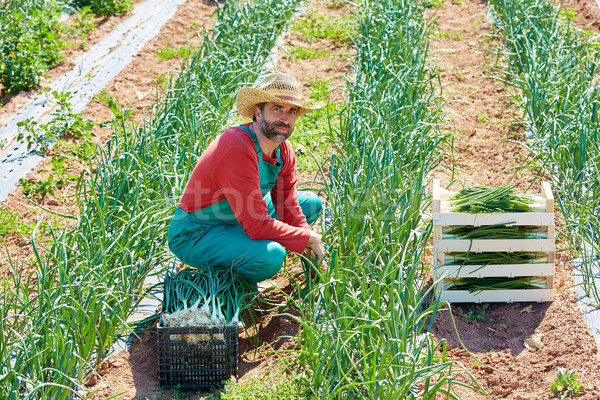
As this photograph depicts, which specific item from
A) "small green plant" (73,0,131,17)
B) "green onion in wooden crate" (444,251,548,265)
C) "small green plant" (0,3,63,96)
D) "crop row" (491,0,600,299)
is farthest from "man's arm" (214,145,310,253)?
"small green plant" (73,0,131,17)

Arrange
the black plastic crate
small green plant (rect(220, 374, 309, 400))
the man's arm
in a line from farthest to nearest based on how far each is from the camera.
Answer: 1. the man's arm
2. the black plastic crate
3. small green plant (rect(220, 374, 309, 400))

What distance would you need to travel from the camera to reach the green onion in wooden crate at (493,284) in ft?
10.8

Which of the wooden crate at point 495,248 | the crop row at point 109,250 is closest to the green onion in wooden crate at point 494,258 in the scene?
the wooden crate at point 495,248

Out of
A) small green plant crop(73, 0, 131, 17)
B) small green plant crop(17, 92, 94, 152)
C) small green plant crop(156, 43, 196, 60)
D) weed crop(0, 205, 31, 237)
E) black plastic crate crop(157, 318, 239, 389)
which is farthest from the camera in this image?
small green plant crop(73, 0, 131, 17)

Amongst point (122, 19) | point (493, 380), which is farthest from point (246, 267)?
point (122, 19)

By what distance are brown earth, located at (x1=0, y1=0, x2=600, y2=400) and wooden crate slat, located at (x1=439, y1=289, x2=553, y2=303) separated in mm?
42

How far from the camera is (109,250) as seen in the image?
3.10 m

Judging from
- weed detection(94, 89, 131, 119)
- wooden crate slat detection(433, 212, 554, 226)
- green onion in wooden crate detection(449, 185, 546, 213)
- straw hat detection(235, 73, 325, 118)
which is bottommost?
wooden crate slat detection(433, 212, 554, 226)

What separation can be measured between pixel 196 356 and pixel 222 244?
56cm

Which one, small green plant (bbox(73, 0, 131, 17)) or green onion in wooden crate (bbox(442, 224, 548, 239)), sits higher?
small green plant (bbox(73, 0, 131, 17))

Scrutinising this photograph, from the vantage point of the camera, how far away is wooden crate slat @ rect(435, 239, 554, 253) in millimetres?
3180

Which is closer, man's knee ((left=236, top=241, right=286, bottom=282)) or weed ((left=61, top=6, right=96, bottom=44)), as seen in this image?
man's knee ((left=236, top=241, right=286, bottom=282))

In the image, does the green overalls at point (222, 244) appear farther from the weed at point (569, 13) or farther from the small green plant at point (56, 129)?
the weed at point (569, 13)

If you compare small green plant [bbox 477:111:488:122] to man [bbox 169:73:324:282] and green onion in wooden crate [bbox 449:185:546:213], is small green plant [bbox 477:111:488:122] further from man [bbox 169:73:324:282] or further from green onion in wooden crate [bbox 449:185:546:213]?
man [bbox 169:73:324:282]
